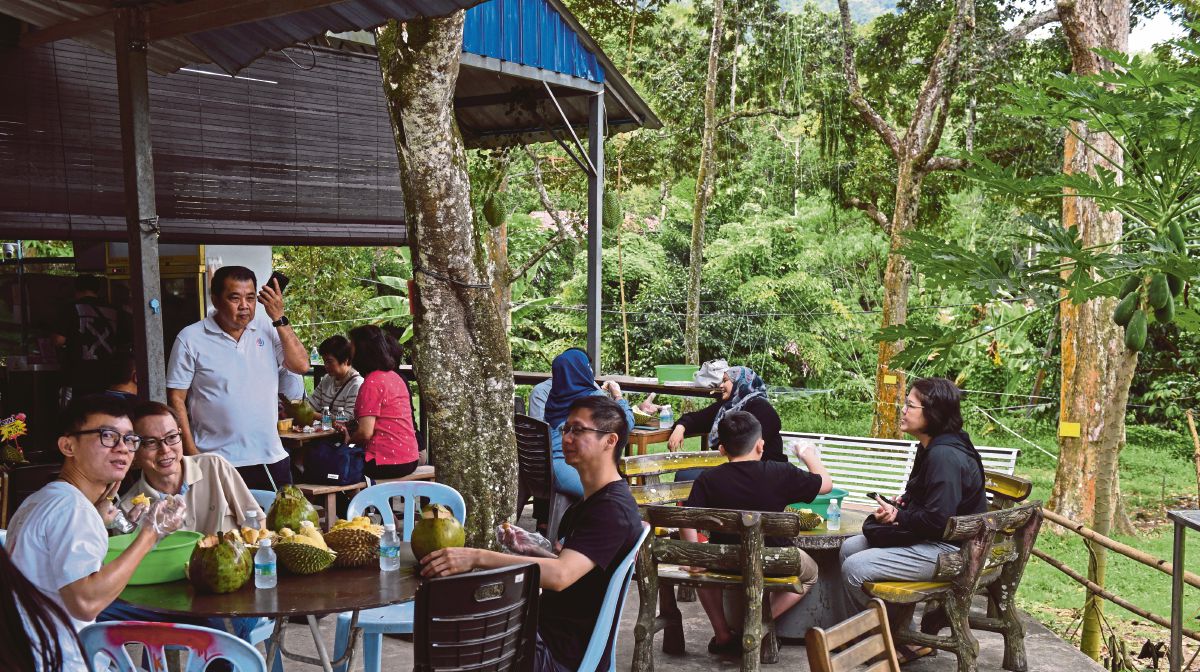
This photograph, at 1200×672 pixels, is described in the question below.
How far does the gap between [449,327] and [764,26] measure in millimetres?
11517

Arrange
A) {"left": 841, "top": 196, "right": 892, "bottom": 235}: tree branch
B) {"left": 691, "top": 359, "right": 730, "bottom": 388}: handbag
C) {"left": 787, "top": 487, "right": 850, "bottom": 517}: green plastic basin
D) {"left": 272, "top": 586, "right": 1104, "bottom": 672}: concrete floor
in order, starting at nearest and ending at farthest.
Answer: {"left": 272, "top": 586, "right": 1104, "bottom": 672}: concrete floor → {"left": 787, "top": 487, "right": 850, "bottom": 517}: green plastic basin → {"left": 691, "top": 359, "right": 730, "bottom": 388}: handbag → {"left": 841, "top": 196, "right": 892, "bottom": 235}: tree branch

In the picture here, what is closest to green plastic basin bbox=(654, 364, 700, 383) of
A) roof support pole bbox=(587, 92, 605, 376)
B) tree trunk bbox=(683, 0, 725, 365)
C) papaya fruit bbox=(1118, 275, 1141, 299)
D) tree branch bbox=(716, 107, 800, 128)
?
roof support pole bbox=(587, 92, 605, 376)

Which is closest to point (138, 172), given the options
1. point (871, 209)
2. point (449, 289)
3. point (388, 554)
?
point (449, 289)

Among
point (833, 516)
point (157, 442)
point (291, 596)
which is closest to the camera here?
point (291, 596)

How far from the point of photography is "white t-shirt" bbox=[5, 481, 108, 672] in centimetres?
281

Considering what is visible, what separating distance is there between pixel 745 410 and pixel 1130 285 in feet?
11.9

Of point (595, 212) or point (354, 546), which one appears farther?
point (595, 212)

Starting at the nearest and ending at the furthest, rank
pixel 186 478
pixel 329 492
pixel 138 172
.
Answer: pixel 186 478, pixel 138 172, pixel 329 492

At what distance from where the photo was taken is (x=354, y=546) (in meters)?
3.48

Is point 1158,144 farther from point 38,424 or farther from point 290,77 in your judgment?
point 38,424

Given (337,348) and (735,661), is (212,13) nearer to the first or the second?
(337,348)

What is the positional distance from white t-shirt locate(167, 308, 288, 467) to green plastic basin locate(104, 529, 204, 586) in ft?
5.15

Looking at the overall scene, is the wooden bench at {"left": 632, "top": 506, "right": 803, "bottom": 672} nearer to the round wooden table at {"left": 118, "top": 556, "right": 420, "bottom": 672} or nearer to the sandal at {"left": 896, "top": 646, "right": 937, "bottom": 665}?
the sandal at {"left": 896, "top": 646, "right": 937, "bottom": 665}

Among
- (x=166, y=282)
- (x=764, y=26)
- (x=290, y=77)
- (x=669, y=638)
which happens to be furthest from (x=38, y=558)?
(x=764, y=26)
